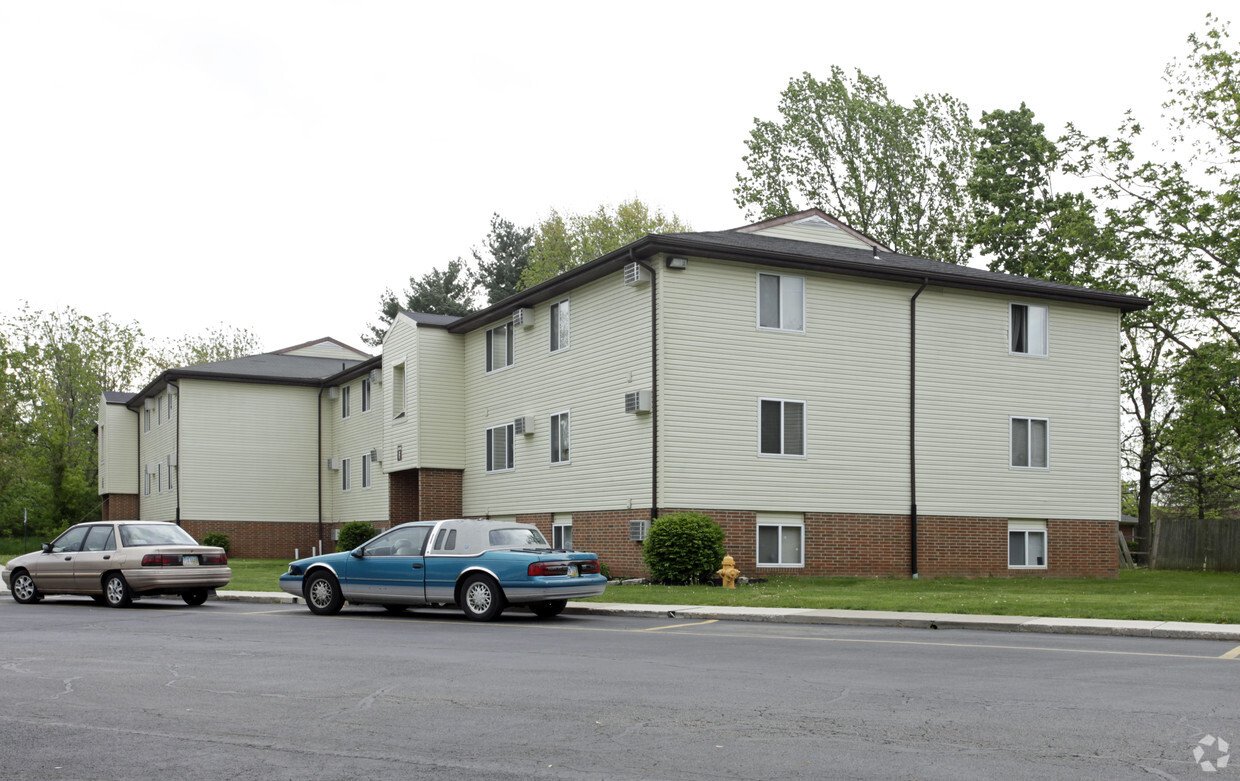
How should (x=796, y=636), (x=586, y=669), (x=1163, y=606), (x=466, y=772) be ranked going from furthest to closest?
(x=1163, y=606)
(x=796, y=636)
(x=586, y=669)
(x=466, y=772)

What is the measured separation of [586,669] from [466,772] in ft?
15.3

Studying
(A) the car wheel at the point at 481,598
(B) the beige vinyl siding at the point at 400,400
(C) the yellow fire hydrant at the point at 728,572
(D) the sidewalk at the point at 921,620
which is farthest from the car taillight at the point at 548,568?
(B) the beige vinyl siding at the point at 400,400

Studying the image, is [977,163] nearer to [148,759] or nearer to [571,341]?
[571,341]

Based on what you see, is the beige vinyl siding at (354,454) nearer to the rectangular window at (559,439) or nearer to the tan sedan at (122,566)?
the rectangular window at (559,439)

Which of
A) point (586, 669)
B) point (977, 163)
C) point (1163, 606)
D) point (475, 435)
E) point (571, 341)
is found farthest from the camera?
point (977, 163)

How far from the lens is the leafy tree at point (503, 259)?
73.6m

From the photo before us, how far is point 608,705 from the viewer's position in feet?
30.9

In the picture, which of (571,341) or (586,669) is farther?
(571,341)

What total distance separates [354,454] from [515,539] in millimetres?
27348

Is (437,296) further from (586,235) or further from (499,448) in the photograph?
(499,448)

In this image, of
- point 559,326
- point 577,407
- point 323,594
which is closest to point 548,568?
point 323,594

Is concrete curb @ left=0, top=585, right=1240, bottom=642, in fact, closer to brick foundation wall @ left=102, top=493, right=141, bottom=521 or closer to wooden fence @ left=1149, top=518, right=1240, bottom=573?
wooden fence @ left=1149, top=518, right=1240, bottom=573

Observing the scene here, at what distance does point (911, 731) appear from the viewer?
327 inches

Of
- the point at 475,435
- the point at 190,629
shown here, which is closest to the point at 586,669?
the point at 190,629
